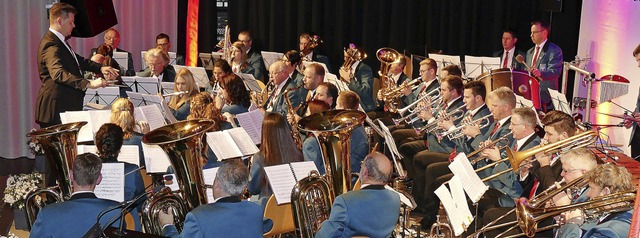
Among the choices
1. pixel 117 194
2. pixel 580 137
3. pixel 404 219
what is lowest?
pixel 404 219

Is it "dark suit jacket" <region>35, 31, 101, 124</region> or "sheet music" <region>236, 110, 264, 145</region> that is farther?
"dark suit jacket" <region>35, 31, 101, 124</region>

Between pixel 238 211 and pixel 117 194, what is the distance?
114 cm

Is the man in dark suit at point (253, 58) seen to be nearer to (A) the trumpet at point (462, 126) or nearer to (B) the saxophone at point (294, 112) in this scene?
(B) the saxophone at point (294, 112)

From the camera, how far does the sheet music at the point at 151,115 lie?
7.28 m

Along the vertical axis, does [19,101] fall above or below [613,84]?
below

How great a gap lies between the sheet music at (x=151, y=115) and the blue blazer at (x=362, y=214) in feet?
9.07

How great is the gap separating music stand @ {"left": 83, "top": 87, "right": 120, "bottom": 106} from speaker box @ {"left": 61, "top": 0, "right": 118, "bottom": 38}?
2.86m

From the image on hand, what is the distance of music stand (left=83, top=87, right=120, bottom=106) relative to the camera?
8.26m

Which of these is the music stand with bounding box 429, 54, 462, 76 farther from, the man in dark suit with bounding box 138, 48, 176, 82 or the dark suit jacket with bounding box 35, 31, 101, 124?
the dark suit jacket with bounding box 35, 31, 101, 124

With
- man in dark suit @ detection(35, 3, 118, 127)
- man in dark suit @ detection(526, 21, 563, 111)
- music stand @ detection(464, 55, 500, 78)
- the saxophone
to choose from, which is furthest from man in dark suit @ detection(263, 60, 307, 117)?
man in dark suit @ detection(526, 21, 563, 111)

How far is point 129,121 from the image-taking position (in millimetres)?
6645

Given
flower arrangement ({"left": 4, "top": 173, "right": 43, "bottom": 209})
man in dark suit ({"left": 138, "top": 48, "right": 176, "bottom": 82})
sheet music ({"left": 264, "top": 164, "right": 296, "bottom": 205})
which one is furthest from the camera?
man in dark suit ({"left": 138, "top": 48, "right": 176, "bottom": 82})

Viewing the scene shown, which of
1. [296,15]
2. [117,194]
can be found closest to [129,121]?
[117,194]

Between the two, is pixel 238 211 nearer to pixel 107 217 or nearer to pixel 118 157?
pixel 107 217
